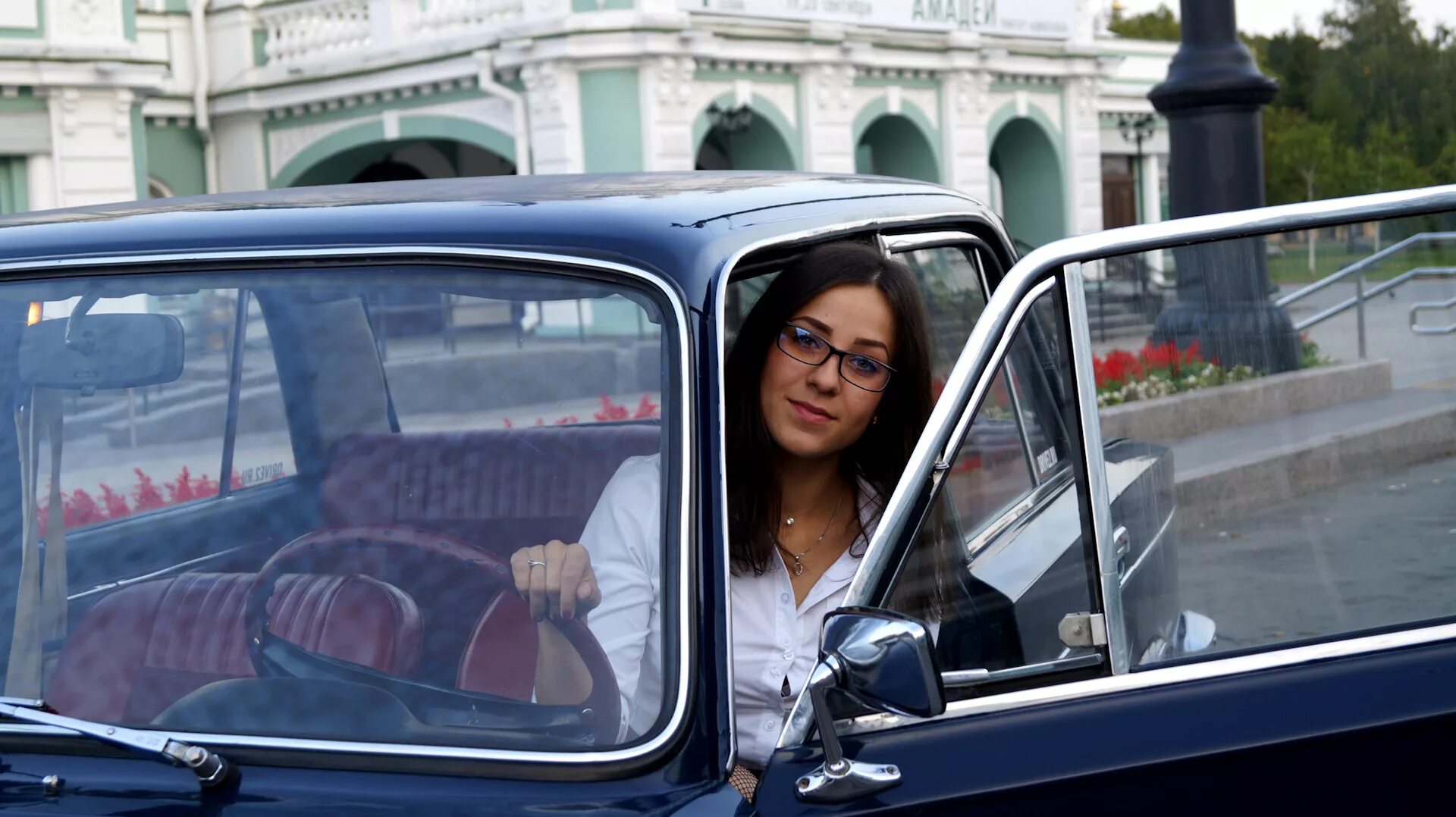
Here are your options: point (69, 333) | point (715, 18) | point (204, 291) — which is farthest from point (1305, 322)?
point (715, 18)

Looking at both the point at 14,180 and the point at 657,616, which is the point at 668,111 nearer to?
the point at 14,180

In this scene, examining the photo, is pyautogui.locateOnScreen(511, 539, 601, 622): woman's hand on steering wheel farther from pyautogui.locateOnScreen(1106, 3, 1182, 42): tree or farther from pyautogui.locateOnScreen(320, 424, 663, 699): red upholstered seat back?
pyautogui.locateOnScreen(1106, 3, 1182, 42): tree

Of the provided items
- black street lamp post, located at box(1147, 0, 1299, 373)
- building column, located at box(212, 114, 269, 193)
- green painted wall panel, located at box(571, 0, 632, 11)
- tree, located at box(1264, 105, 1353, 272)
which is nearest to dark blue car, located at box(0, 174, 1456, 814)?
black street lamp post, located at box(1147, 0, 1299, 373)

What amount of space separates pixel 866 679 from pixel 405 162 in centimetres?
2346

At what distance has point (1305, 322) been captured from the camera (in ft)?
6.93

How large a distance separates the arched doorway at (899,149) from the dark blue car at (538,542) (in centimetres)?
2186

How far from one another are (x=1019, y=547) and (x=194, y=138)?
21.5m

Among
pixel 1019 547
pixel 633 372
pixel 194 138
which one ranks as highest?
pixel 194 138

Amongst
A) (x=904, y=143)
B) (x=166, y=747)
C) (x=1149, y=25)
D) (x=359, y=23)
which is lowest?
(x=166, y=747)

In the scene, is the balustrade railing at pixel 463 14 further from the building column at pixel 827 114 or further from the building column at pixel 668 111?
the building column at pixel 827 114

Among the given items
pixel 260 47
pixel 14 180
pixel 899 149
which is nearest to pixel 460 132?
pixel 260 47

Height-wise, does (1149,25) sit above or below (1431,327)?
above

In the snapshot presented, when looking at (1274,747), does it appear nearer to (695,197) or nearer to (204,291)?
(695,197)

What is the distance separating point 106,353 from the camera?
6.68 ft
